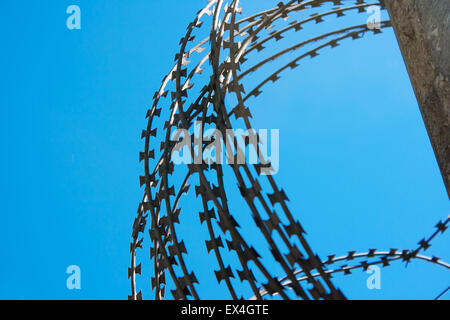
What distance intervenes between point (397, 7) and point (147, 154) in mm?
1841

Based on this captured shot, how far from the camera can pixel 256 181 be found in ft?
7.32

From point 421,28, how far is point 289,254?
151 cm

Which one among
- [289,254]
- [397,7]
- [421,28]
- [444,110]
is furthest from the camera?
[397,7]

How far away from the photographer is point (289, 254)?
2105 millimetres

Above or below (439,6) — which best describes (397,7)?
above

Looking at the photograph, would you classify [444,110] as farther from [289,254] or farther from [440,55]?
[289,254]

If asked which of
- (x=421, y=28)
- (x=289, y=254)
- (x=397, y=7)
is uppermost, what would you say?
(x=397, y=7)

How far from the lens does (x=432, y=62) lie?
2.54 m

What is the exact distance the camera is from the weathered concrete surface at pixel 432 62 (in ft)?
8.02

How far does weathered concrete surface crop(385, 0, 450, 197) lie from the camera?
2.44 meters
